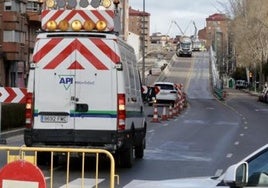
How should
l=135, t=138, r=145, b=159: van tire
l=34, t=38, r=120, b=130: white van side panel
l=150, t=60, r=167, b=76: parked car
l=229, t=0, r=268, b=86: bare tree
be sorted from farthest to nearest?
l=150, t=60, r=167, b=76: parked car
l=229, t=0, r=268, b=86: bare tree
l=135, t=138, r=145, b=159: van tire
l=34, t=38, r=120, b=130: white van side panel

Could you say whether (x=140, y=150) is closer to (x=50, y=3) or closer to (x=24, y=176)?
(x=50, y=3)

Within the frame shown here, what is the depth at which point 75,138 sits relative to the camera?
44.8 feet

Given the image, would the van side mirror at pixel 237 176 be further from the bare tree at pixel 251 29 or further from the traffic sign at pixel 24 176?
the bare tree at pixel 251 29

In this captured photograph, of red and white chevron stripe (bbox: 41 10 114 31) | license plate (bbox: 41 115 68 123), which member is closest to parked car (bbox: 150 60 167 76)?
red and white chevron stripe (bbox: 41 10 114 31)

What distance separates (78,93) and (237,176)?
829cm

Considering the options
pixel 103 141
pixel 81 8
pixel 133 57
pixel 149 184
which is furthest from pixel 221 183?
pixel 133 57

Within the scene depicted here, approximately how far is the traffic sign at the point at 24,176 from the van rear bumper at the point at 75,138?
5995 millimetres

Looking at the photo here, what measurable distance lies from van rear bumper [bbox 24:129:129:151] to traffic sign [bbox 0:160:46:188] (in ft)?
19.7

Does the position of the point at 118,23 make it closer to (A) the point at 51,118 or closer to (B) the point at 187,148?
(A) the point at 51,118

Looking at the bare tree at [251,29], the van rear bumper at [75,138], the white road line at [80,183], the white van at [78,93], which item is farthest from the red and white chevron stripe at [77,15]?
the bare tree at [251,29]

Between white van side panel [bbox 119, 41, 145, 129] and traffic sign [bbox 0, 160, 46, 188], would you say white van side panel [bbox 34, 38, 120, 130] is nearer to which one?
white van side panel [bbox 119, 41, 145, 129]

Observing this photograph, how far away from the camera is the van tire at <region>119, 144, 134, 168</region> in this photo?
14500 mm

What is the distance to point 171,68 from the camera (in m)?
124

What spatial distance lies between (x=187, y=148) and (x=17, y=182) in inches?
502
